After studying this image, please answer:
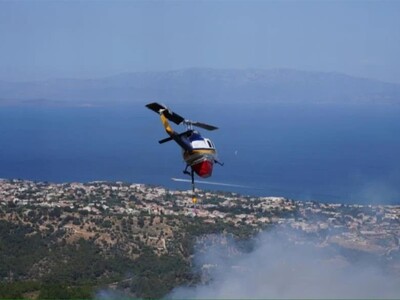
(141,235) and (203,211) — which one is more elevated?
(203,211)

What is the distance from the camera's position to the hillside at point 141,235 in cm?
1986

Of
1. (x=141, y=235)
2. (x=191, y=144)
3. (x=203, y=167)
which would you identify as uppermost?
(x=141, y=235)

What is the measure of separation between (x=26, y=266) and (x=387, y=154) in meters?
50.2

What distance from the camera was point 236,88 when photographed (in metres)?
161

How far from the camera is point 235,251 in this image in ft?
73.6

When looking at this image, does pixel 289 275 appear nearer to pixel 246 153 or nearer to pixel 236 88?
pixel 246 153

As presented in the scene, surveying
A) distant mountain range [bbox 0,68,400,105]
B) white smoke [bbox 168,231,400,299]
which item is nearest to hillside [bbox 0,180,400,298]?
white smoke [bbox 168,231,400,299]

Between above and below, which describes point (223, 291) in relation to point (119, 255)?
below

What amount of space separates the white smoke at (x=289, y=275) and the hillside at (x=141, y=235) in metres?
0.47

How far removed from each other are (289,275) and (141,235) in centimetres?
873

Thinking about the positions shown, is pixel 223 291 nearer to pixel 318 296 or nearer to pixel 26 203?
pixel 318 296

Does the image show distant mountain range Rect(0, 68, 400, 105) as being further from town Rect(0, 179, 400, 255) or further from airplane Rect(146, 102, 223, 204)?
airplane Rect(146, 102, 223, 204)

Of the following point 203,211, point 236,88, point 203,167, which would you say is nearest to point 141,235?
point 203,211

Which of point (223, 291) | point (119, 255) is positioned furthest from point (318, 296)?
point (119, 255)
